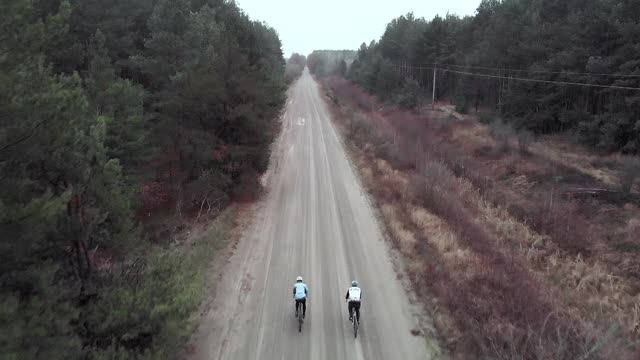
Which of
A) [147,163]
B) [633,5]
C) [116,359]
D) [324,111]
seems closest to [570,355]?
[116,359]

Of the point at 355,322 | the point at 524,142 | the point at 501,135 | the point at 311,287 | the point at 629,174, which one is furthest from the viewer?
the point at 501,135

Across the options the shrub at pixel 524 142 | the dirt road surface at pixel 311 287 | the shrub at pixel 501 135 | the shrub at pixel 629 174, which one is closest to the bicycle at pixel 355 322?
the dirt road surface at pixel 311 287

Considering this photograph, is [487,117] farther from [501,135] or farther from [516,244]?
[516,244]

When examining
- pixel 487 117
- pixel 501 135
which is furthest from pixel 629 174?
pixel 487 117

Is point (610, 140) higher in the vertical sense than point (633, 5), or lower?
lower

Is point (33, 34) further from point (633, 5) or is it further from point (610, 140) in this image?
point (633, 5)

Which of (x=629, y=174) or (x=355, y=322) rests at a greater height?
(x=629, y=174)

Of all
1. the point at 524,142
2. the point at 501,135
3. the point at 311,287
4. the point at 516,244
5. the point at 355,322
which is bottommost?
the point at 516,244
